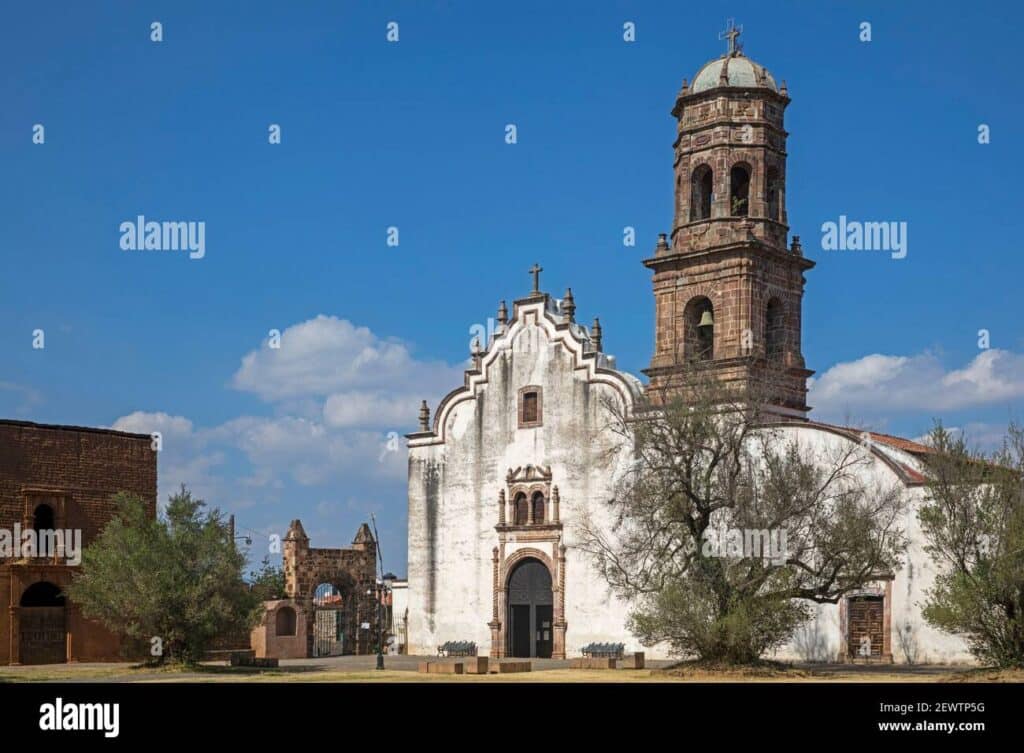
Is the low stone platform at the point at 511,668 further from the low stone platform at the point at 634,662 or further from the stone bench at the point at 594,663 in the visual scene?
the low stone platform at the point at 634,662

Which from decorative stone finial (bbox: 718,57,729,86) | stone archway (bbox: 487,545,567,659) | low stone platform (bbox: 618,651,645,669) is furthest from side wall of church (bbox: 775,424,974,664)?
decorative stone finial (bbox: 718,57,729,86)

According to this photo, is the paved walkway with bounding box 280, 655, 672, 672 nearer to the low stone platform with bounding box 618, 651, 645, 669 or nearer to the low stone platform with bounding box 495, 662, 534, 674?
the low stone platform with bounding box 618, 651, 645, 669

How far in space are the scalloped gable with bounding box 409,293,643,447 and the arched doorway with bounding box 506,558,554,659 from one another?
232 inches

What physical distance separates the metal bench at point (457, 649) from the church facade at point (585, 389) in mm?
282

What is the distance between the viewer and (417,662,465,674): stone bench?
36.9 m

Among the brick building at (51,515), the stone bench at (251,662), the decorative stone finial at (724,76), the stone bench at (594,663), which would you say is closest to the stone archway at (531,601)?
the stone bench at (594,663)

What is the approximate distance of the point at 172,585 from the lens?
4003 centimetres

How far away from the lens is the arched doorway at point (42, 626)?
4272 centimetres

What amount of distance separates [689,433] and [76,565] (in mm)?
19386

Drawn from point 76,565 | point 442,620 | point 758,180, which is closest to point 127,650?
point 76,565

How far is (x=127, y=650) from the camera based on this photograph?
43.0 metres

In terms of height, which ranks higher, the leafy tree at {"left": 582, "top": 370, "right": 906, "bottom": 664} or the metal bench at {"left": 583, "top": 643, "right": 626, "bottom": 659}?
the leafy tree at {"left": 582, "top": 370, "right": 906, "bottom": 664}
